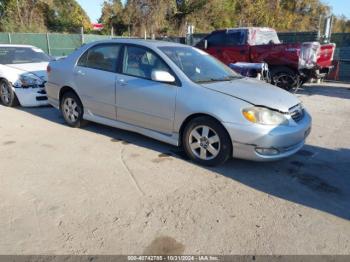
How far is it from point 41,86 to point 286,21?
1595 inches

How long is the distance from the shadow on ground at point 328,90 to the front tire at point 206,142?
7.37 metres

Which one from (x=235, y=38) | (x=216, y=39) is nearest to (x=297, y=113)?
(x=235, y=38)

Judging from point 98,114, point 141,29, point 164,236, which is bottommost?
point 164,236

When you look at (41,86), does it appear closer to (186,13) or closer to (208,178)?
(208,178)

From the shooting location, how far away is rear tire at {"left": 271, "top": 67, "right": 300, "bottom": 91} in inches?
398

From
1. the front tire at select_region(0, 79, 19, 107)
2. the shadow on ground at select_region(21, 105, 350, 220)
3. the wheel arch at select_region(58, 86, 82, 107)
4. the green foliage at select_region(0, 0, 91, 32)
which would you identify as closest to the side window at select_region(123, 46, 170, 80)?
the shadow on ground at select_region(21, 105, 350, 220)

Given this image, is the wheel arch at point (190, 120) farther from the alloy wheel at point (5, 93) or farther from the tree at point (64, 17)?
the tree at point (64, 17)

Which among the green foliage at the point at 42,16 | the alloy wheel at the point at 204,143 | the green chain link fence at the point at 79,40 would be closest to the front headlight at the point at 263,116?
the alloy wheel at the point at 204,143

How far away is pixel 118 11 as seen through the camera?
34500mm

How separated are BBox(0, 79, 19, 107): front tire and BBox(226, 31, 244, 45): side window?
7.33 meters

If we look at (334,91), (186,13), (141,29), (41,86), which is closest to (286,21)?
(186,13)

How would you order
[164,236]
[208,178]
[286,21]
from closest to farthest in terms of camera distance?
[164,236] → [208,178] → [286,21]

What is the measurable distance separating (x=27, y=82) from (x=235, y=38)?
7.16 meters

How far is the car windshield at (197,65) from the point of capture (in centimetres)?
480
